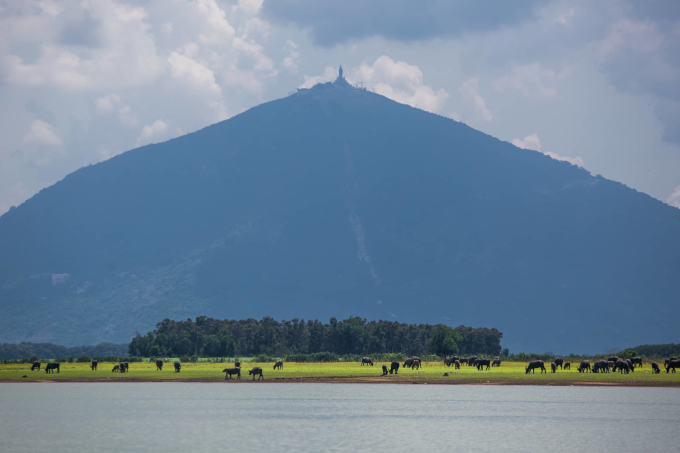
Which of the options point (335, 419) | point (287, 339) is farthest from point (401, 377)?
point (287, 339)

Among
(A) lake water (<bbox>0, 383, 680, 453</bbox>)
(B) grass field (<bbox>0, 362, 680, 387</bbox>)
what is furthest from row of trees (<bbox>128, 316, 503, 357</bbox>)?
(A) lake water (<bbox>0, 383, 680, 453</bbox>)

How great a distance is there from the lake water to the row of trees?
89810 mm

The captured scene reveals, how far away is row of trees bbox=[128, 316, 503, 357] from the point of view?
16538cm

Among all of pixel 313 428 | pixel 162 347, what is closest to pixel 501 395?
pixel 313 428

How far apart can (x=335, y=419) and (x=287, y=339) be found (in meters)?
138

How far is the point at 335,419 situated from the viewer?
51469 millimetres

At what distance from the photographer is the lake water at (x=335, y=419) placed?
1646 inches

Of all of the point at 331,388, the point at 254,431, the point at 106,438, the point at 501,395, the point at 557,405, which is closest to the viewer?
the point at 106,438

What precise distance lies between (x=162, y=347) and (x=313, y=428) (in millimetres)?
122397

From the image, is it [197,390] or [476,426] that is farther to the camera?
[197,390]

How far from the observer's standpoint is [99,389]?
73812mm

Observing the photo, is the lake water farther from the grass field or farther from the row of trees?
the row of trees

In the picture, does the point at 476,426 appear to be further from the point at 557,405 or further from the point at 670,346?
the point at 670,346

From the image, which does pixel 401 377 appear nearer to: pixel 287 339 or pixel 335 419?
pixel 335 419
